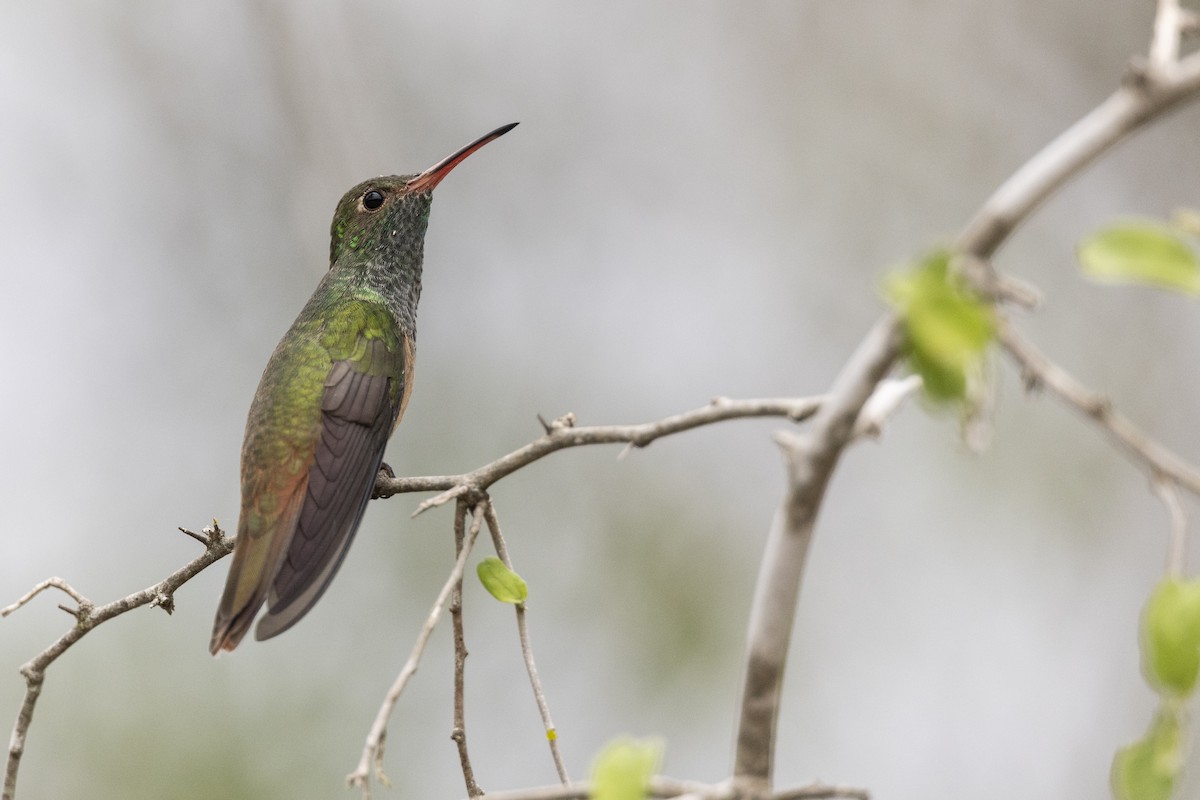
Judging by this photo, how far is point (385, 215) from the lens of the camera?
508cm

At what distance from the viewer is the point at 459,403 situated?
9125 millimetres

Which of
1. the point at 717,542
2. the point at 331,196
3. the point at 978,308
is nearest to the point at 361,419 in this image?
the point at 978,308

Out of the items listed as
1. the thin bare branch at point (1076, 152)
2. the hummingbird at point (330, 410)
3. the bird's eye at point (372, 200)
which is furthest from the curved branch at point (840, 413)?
the bird's eye at point (372, 200)

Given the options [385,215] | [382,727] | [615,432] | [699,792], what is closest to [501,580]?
[615,432]

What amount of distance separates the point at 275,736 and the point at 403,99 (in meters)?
5.50

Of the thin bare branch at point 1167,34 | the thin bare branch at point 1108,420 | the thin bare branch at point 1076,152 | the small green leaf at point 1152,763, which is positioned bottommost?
the small green leaf at point 1152,763

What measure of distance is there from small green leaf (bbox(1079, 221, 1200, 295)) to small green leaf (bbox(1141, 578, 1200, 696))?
30cm

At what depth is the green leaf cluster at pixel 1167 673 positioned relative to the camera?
1125 mm

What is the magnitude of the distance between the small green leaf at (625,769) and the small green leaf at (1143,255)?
677 mm

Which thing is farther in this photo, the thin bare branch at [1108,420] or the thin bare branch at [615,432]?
the thin bare branch at [615,432]

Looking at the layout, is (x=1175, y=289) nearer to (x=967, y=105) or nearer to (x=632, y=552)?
(x=632, y=552)

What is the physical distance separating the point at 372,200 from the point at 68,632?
3079 millimetres

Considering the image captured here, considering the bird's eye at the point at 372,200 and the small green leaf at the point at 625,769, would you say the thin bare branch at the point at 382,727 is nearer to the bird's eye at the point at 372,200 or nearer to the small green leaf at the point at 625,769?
the small green leaf at the point at 625,769

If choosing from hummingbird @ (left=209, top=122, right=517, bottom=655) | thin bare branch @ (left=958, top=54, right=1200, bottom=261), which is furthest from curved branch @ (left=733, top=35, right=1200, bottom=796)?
hummingbird @ (left=209, top=122, right=517, bottom=655)
